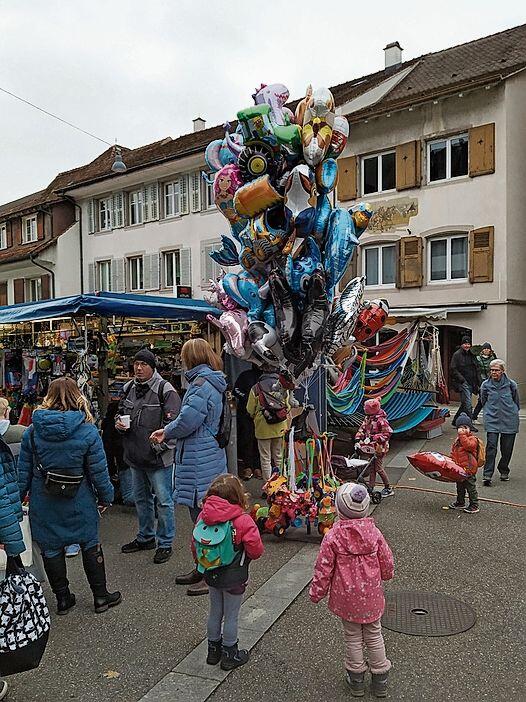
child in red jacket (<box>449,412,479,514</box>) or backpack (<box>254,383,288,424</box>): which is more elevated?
backpack (<box>254,383,288,424</box>)

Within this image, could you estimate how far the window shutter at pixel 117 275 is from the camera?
2569cm

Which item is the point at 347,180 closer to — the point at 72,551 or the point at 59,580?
the point at 72,551

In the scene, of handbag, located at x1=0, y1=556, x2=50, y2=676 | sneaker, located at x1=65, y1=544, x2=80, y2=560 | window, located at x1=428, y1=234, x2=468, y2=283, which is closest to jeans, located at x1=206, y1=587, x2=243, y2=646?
handbag, located at x1=0, y1=556, x2=50, y2=676

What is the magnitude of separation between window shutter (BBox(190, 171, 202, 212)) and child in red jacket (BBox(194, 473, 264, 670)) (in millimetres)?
20284

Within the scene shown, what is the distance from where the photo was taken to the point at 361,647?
3420 millimetres

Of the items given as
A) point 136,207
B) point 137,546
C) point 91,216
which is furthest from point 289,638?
point 91,216

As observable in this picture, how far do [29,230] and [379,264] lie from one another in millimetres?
17359

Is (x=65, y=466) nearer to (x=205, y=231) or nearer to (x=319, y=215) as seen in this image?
(x=319, y=215)

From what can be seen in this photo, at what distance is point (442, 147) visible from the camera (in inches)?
698

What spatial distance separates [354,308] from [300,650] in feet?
10.8

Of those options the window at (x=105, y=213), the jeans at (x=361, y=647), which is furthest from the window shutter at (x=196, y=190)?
the jeans at (x=361, y=647)

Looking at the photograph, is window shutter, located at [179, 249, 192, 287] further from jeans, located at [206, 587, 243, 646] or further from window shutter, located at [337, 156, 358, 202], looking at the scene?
jeans, located at [206, 587, 243, 646]

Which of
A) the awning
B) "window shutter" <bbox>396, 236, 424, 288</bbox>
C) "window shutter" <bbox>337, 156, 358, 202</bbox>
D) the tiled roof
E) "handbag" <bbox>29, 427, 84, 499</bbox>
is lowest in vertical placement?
"handbag" <bbox>29, 427, 84, 499</bbox>

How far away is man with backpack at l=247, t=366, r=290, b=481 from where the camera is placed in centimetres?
766
